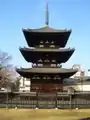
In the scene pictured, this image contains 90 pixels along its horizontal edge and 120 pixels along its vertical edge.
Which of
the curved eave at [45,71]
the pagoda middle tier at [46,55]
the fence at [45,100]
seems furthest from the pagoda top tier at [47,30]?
the fence at [45,100]

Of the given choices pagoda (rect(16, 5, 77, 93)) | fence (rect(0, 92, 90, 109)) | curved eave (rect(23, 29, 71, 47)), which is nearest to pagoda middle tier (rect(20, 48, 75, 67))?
pagoda (rect(16, 5, 77, 93))

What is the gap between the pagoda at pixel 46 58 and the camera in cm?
5188

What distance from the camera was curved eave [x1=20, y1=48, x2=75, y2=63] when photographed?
52656mm

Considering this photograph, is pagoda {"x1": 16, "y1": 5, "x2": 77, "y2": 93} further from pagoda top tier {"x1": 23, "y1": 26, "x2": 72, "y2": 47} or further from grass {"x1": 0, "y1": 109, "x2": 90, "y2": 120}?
grass {"x1": 0, "y1": 109, "x2": 90, "y2": 120}

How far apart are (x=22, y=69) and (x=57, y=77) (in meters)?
5.83

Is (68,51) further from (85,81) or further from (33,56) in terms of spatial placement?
(85,81)

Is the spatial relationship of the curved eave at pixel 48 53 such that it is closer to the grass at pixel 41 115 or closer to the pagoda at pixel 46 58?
the pagoda at pixel 46 58

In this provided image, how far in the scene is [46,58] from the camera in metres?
53.9

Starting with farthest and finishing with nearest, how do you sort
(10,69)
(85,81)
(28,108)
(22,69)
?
(10,69) < (85,81) < (22,69) < (28,108)

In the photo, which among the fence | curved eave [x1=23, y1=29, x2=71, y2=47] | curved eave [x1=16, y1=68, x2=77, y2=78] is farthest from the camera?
curved eave [x1=23, y1=29, x2=71, y2=47]

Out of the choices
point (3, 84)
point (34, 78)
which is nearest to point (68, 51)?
point (34, 78)

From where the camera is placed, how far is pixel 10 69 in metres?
83.0

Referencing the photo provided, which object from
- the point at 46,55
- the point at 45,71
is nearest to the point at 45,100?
the point at 45,71

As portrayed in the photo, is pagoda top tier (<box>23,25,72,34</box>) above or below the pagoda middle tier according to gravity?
above
